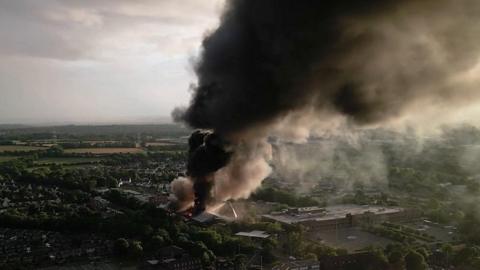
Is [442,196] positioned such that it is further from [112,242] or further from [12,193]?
[12,193]

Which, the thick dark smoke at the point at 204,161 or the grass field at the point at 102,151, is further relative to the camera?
the grass field at the point at 102,151

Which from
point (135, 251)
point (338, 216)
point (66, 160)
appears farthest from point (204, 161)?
point (66, 160)

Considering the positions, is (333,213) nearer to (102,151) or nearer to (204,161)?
(204,161)

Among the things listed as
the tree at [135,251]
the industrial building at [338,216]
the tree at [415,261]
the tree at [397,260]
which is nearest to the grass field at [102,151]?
the industrial building at [338,216]

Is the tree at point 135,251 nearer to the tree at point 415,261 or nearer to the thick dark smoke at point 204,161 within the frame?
the thick dark smoke at point 204,161

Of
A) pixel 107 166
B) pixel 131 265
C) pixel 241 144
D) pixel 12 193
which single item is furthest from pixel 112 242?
pixel 107 166

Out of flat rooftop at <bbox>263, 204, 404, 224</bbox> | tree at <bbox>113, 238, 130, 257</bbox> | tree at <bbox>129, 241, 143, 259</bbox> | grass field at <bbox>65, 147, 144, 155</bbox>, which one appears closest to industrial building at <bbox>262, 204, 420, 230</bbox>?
flat rooftop at <bbox>263, 204, 404, 224</bbox>
